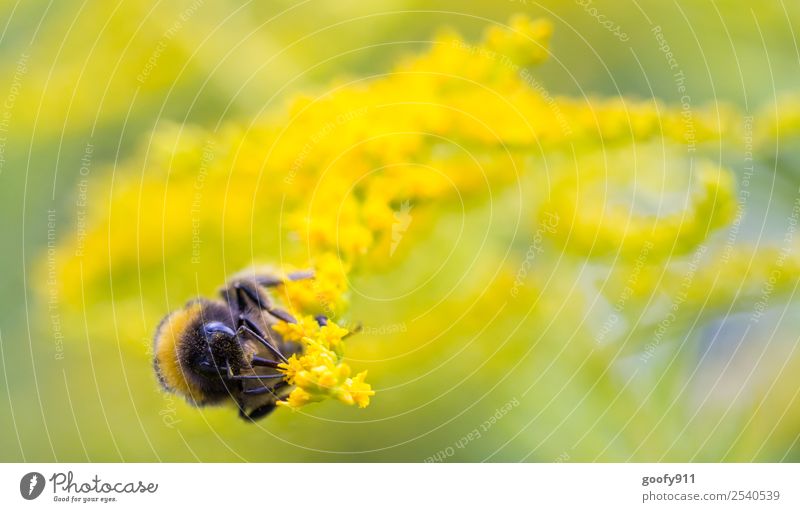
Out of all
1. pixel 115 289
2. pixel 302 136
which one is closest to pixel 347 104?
pixel 302 136

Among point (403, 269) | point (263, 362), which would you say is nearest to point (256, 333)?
point (263, 362)

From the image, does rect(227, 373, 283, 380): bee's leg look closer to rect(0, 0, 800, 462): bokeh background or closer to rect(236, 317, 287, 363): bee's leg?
rect(236, 317, 287, 363): bee's leg

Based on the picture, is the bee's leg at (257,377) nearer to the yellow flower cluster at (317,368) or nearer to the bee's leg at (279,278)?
the yellow flower cluster at (317,368)

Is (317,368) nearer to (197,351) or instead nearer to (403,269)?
(197,351)

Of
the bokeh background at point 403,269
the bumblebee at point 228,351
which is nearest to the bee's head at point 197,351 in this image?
the bumblebee at point 228,351

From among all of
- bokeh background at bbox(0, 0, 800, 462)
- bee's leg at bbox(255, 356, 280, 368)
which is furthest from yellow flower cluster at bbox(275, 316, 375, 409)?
bokeh background at bbox(0, 0, 800, 462)

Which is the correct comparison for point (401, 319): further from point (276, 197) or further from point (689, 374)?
point (689, 374)
